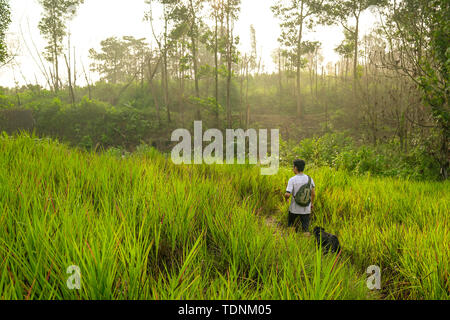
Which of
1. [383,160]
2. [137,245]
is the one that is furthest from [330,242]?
[383,160]

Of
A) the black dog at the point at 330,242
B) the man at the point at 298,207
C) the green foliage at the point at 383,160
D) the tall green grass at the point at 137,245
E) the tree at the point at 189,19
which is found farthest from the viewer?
the tree at the point at 189,19

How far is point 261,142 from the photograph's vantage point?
1587 centimetres

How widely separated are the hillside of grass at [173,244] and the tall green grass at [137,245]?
0.4 inches

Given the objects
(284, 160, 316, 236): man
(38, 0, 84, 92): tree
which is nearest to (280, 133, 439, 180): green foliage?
(284, 160, 316, 236): man

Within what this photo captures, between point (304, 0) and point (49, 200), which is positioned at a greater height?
point (304, 0)

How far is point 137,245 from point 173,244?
54 centimetres

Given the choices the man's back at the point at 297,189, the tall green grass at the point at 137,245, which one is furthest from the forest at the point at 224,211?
the man's back at the point at 297,189

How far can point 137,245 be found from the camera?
1.55 meters

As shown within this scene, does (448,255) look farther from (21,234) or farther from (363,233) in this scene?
(21,234)

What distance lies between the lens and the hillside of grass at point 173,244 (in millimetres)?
1328

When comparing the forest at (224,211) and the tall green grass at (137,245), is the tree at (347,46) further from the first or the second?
the tall green grass at (137,245)

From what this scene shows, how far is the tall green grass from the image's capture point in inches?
51.2

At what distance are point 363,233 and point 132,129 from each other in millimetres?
15798
